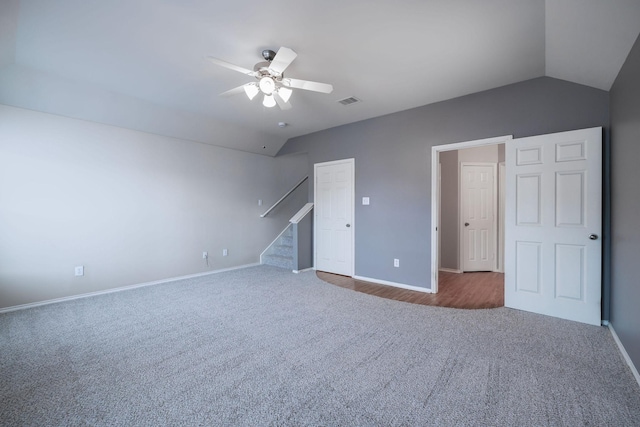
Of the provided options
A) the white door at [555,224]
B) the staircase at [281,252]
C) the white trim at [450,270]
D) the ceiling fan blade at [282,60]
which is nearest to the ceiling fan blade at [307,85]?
the ceiling fan blade at [282,60]

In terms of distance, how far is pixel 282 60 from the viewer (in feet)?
7.39

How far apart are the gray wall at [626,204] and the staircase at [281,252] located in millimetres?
4284

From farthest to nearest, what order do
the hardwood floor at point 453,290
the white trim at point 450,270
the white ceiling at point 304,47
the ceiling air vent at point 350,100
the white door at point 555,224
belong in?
the white trim at point 450,270 → the ceiling air vent at point 350,100 → the hardwood floor at point 453,290 → the white door at point 555,224 → the white ceiling at point 304,47

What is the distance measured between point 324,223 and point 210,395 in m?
3.62

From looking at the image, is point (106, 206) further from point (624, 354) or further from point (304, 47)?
point (624, 354)

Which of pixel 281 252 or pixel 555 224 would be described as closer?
pixel 555 224

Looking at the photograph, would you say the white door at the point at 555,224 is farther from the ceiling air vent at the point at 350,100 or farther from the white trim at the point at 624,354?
the ceiling air vent at the point at 350,100

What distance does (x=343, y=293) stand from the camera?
3.71m

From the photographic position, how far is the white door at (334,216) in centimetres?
469

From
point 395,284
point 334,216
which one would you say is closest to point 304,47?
point 334,216

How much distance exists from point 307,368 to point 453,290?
2826 mm

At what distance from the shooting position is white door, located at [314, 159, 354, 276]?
4688mm

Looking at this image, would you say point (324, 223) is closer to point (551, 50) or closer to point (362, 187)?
point (362, 187)

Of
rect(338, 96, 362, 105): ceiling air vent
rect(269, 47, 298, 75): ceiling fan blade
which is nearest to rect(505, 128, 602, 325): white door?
rect(338, 96, 362, 105): ceiling air vent
